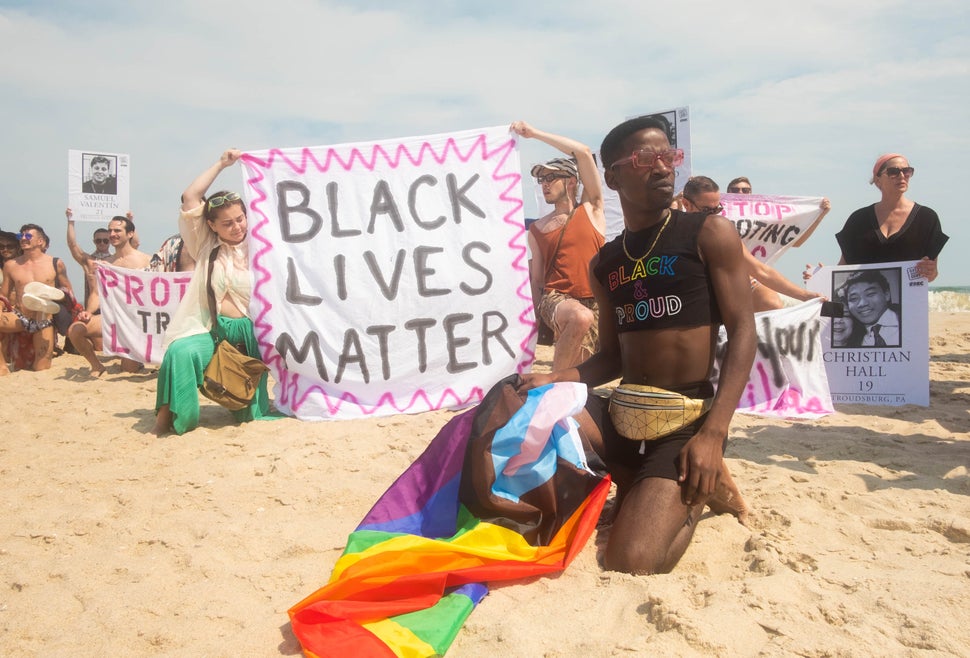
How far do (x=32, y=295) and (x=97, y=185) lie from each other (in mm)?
1680

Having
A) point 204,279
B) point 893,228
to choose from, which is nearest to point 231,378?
point 204,279

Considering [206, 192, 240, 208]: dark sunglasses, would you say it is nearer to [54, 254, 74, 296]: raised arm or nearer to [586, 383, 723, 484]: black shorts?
[586, 383, 723, 484]: black shorts

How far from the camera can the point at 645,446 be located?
299cm

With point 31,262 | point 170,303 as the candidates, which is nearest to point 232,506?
point 170,303

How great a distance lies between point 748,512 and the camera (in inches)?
120

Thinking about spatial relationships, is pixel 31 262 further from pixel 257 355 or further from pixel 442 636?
pixel 442 636

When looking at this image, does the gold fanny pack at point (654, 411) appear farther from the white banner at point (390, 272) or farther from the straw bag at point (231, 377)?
the straw bag at point (231, 377)

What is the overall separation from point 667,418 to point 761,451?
1548 millimetres

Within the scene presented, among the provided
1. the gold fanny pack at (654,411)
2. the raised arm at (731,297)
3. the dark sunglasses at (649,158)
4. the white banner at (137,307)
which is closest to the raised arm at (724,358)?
the raised arm at (731,297)

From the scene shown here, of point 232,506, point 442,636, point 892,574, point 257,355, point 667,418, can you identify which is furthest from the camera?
point 257,355

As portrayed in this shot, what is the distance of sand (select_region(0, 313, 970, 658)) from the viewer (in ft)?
7.14

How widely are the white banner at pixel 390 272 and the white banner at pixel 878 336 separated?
2349 mm

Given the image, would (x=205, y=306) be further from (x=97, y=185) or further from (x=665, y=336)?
(x=97, y=185)

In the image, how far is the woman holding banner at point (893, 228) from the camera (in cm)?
565
